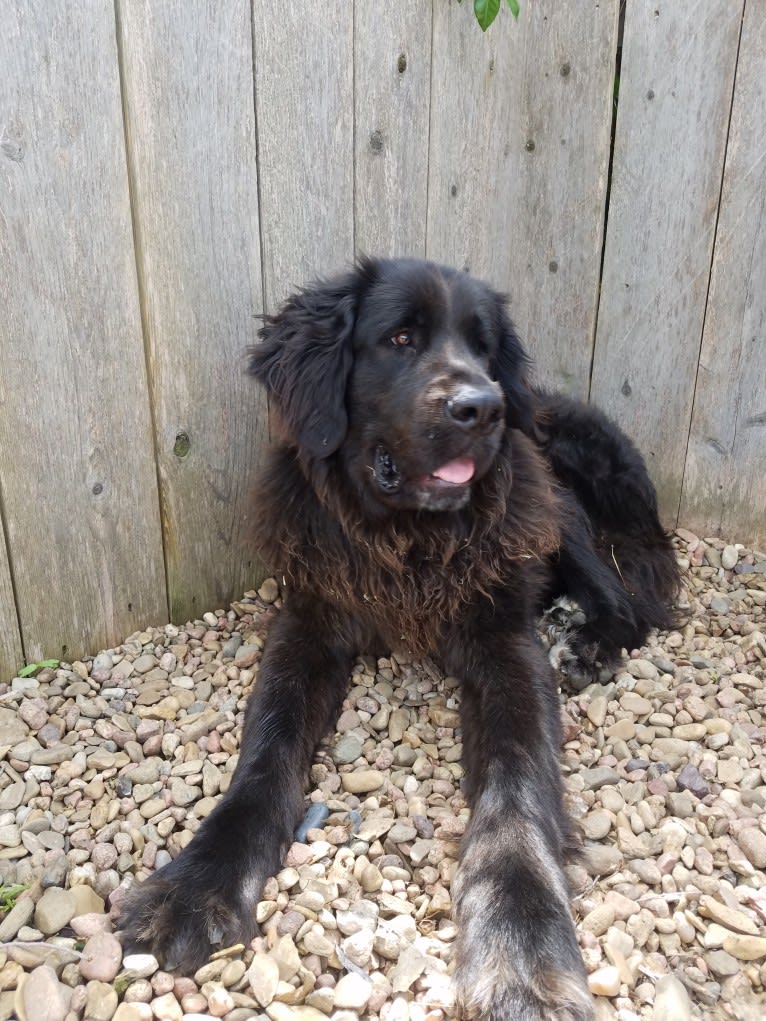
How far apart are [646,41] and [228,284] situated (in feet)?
5.79

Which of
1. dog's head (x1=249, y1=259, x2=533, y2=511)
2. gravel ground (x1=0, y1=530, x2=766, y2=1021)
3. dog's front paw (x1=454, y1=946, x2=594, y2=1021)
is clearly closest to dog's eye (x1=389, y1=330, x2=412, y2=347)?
dog's head (x1=249, y1=259, x2=533, y2=511)

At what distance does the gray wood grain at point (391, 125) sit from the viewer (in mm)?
2629

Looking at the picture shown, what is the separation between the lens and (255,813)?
72.5 inches

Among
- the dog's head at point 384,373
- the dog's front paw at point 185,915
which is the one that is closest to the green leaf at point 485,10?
the dog's head at point 384,373

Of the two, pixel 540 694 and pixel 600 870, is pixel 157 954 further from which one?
pixel 540 694

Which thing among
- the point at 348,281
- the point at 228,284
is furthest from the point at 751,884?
the point at 228,284

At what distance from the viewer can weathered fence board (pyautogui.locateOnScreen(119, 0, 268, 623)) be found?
2.28 metres

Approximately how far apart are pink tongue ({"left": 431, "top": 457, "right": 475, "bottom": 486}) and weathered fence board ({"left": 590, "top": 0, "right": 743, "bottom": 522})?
137 centimetres

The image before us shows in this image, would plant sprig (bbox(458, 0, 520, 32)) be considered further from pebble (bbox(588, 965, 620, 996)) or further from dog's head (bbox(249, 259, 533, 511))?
pebble (bbox(588, 965, 620, 996))

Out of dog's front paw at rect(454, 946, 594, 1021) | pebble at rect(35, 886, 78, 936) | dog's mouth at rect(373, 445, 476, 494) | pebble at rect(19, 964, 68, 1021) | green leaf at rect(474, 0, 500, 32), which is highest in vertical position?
green leaf at rect(474, 0, 500, 32)

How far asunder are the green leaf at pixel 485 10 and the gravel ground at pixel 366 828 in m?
2.00

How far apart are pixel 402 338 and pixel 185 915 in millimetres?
1498

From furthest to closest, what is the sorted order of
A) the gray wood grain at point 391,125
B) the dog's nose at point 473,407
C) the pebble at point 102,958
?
the gray wood grain at point 391,125 < the dog's nose at point 473,407 < the pebble at point 102,958

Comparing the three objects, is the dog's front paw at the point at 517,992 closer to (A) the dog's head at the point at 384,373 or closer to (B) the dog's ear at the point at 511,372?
(A) the dog's head at the point at 384,373
